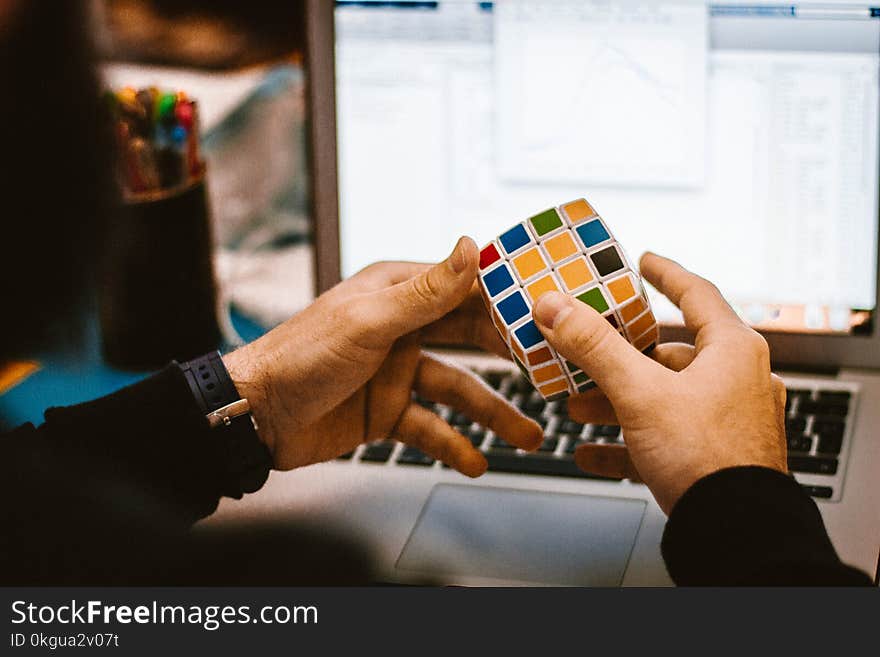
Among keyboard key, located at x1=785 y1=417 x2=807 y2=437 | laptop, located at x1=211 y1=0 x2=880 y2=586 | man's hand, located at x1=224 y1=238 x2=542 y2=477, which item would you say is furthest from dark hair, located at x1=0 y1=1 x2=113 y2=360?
keyboard key, located at x1=785 y1=417 x2=807 y2=437

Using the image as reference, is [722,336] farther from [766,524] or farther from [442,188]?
[442,188]

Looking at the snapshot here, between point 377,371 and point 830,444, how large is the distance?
37 centimetres

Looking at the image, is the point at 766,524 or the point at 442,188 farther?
the point at 442,188

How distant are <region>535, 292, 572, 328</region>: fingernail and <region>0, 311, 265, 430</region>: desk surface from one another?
0.53 metres

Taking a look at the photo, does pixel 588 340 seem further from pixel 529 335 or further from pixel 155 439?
pixel 155 439

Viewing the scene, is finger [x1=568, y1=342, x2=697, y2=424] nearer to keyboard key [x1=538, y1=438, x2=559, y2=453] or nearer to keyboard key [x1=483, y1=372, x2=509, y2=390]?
keyboard key [x1=538, y1=438, x2=559, y2=453]

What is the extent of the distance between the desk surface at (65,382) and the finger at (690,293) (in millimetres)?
548

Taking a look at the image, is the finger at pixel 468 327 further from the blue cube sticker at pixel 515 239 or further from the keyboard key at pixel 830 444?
the keyboard key at pixel 830 444

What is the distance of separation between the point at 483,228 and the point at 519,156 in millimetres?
79

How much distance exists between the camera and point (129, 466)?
77 cm

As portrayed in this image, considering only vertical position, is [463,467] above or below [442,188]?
below

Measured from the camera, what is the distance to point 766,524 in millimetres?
552

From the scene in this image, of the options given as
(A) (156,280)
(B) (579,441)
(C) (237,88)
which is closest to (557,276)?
(B) (579,441)
